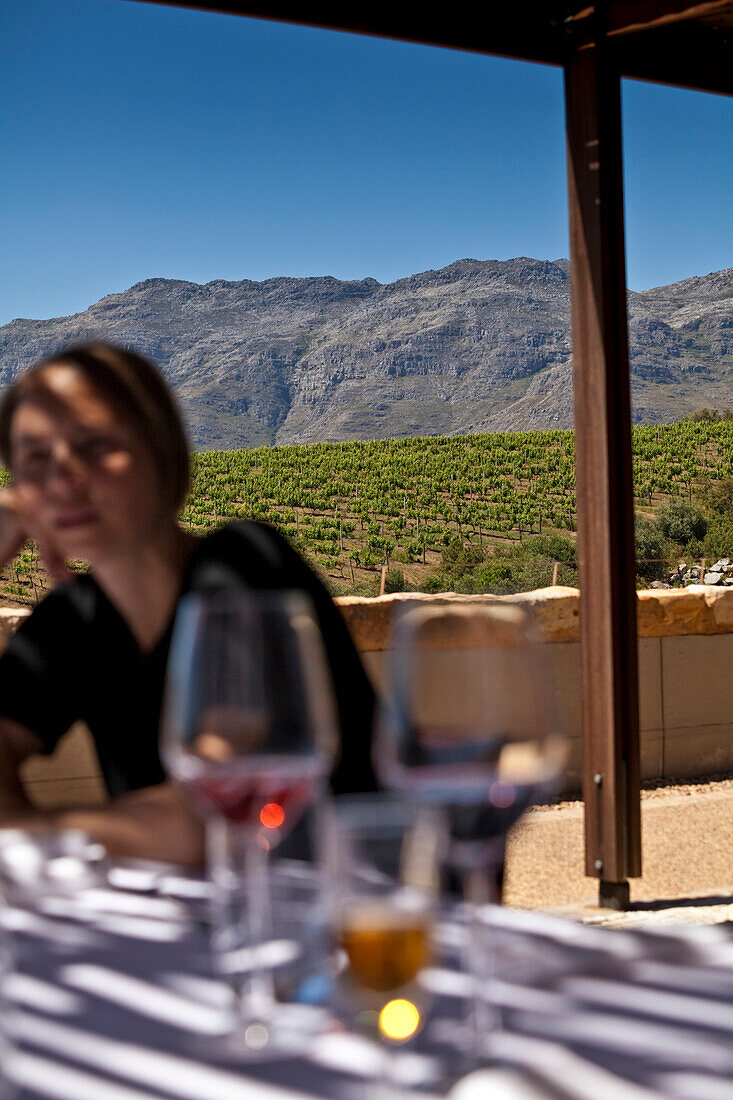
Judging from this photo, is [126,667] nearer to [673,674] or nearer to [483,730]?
[483,730]

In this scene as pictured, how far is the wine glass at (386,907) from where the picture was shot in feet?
1.65

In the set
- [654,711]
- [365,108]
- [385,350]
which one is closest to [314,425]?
[385,350]

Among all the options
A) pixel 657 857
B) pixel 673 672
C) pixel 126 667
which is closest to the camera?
pixel 126 667

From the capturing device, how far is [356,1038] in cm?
55

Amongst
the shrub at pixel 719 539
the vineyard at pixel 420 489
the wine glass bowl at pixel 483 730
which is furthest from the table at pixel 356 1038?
the shrub at pixel 719 539

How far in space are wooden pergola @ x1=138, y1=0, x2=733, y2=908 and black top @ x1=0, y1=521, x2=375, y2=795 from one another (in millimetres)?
1562

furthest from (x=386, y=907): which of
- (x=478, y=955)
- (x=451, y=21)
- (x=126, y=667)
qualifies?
(x=451, y=21)

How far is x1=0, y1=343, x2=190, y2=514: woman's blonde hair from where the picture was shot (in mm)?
1306

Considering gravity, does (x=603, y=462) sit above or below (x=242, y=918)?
above

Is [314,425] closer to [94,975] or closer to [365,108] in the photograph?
[365,108]

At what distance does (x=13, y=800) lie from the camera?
3.37 feet

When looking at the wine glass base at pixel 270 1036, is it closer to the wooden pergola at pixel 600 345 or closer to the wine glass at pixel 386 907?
the wine glass at pixel 386 907

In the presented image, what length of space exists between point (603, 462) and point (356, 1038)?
7.49 feet

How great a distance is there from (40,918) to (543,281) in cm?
10234
